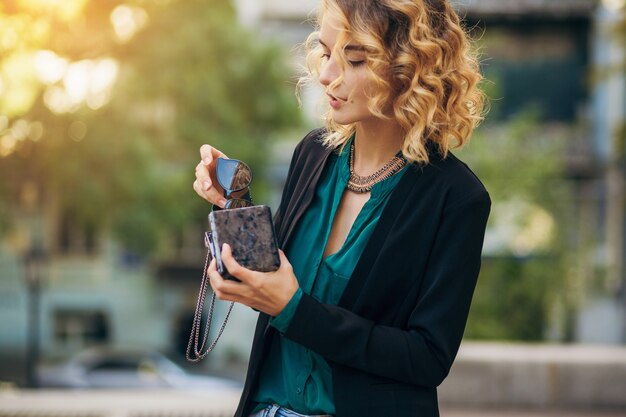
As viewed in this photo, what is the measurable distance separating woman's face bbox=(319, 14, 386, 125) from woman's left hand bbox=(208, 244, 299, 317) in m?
0.36

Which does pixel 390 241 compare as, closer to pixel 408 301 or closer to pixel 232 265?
pixel 408 301

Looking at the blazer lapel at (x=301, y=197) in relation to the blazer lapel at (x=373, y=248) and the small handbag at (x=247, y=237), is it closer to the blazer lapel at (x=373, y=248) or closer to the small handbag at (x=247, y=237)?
the blazer lapel at (x=373, y=248)

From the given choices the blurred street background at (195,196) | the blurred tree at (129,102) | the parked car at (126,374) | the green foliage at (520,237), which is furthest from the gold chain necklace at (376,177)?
the parked car at (126,374)

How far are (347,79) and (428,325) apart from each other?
0.51m

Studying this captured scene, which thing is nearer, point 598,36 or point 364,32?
point 364,32

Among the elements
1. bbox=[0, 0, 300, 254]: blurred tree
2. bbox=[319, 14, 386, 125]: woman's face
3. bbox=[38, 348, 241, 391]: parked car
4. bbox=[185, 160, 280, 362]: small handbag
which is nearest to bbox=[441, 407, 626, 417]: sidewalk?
bbox=[319, 14, 386, 125]: woman's face

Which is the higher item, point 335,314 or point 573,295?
point 335,314

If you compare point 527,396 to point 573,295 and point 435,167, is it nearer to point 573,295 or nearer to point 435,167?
point 435,167

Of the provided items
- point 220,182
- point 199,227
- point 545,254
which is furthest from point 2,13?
point 199,227

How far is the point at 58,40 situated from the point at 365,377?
15.0 meters

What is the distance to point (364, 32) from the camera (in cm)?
174

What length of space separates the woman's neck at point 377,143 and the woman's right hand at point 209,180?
12.1 inches

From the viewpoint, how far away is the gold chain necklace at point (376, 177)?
1.88 m

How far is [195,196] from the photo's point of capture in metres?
22.1
